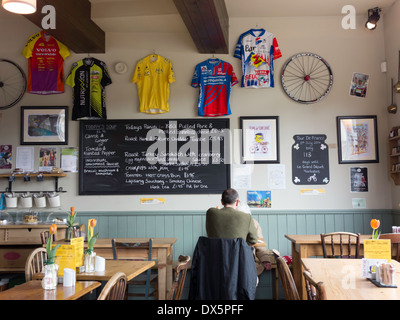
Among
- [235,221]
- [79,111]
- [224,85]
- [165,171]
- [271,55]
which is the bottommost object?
[235,221]

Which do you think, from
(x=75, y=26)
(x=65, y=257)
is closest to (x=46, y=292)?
(x=65, y=257)

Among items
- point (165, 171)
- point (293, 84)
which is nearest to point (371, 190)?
point (293, 84)

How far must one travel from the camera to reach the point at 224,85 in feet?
17.6

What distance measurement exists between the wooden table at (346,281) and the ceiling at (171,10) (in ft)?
11.7

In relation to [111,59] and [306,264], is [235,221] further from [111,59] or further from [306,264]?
[111,59]

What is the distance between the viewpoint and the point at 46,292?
2.15 meters

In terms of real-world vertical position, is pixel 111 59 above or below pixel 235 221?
above

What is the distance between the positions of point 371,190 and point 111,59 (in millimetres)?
3931

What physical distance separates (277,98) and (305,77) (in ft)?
1.52

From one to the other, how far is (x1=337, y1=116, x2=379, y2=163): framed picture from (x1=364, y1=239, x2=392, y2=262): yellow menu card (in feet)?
10.2

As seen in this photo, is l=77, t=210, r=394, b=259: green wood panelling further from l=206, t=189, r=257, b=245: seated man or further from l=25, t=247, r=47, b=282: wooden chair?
l=25, t=247, r=47, b=282: wooden chair

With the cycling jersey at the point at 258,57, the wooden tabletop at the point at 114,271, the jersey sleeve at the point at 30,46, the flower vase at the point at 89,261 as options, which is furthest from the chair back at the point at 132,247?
the jersey sleeve at the point at 30,46

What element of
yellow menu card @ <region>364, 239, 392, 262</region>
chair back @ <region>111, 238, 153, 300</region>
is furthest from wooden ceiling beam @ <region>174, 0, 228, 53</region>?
yellow menu card @ <region>364, 239, 392, 262</region>
